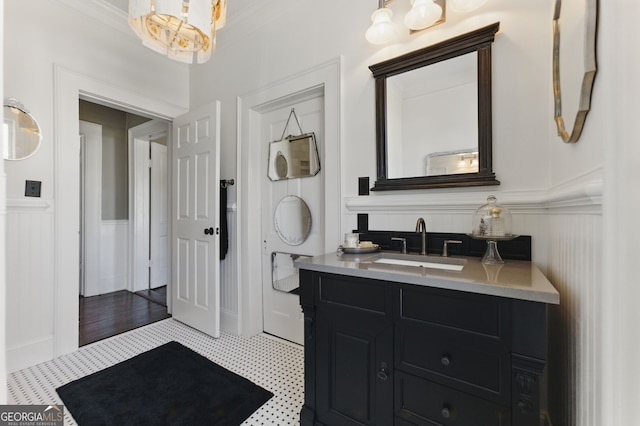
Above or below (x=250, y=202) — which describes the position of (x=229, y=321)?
below

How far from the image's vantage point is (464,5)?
4.63 ft

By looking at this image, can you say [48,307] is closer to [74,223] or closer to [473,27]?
[74,223]

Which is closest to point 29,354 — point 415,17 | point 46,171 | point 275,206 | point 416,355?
point 46,171

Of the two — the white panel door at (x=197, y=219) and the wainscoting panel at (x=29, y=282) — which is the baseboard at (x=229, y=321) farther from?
the wainscoting panel at (x=29, y=282)

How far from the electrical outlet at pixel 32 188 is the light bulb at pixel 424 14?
2.79 meters

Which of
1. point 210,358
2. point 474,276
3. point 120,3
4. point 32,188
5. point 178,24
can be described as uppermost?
point 120,3

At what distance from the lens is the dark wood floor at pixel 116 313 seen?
101 inches

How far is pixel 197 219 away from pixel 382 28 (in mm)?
2119

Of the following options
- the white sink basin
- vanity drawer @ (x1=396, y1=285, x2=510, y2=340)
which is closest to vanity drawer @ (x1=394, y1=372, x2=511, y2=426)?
vanity drawer @ (x1=396, y1=285, x2=510, y2=340)

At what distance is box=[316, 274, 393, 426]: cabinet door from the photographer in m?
1.14

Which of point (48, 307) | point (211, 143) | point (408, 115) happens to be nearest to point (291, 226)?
point (211, 143)

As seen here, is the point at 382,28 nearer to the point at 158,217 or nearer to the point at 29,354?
the point at 29,354

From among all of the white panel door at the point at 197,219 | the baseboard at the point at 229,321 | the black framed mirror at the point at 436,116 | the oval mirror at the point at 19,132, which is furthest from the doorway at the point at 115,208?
the black framed mirror at the point at 436,116

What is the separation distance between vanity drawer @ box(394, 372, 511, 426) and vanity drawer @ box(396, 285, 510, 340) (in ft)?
0.78
